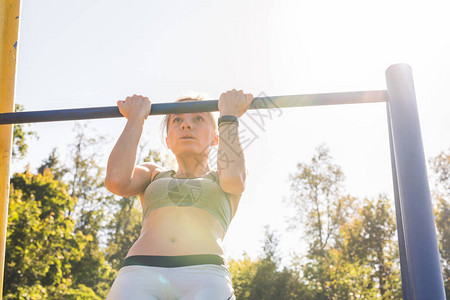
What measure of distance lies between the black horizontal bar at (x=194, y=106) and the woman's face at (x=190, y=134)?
195 millimetres

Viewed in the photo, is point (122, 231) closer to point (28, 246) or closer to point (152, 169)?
point (28, 246)

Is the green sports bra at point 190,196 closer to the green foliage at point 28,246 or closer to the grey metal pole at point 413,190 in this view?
the grey metal pole at point 413,190

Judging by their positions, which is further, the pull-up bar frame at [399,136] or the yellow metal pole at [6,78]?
the yellow metal pole at [6,78]

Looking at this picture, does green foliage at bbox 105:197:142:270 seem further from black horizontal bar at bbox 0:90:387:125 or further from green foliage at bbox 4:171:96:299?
black horizontal bar at bbox 0:90:387:125

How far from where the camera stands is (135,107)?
214 centimetres

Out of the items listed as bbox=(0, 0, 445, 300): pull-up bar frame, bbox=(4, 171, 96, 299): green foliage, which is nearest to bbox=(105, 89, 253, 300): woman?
bbox=(0, 0, 445, 300): pull-up bar frame

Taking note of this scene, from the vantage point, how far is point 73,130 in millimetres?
21734

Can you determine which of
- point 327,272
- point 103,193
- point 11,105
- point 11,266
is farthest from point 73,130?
point 11,105

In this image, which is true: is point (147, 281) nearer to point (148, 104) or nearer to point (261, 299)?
point (148, 104)

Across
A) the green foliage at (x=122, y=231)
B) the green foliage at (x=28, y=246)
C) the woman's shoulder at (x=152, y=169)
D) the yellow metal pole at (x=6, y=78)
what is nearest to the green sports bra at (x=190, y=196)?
the woman's shoulder at (x=152, y=169)

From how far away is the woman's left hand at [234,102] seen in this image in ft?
6.65

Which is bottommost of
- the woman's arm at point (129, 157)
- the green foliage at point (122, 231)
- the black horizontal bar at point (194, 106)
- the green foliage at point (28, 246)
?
the woman's arm at point (129, 157)

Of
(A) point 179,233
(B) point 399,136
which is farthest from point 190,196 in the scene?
(B) point 399,136

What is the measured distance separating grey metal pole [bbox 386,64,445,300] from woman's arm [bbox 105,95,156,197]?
1.13 meters
